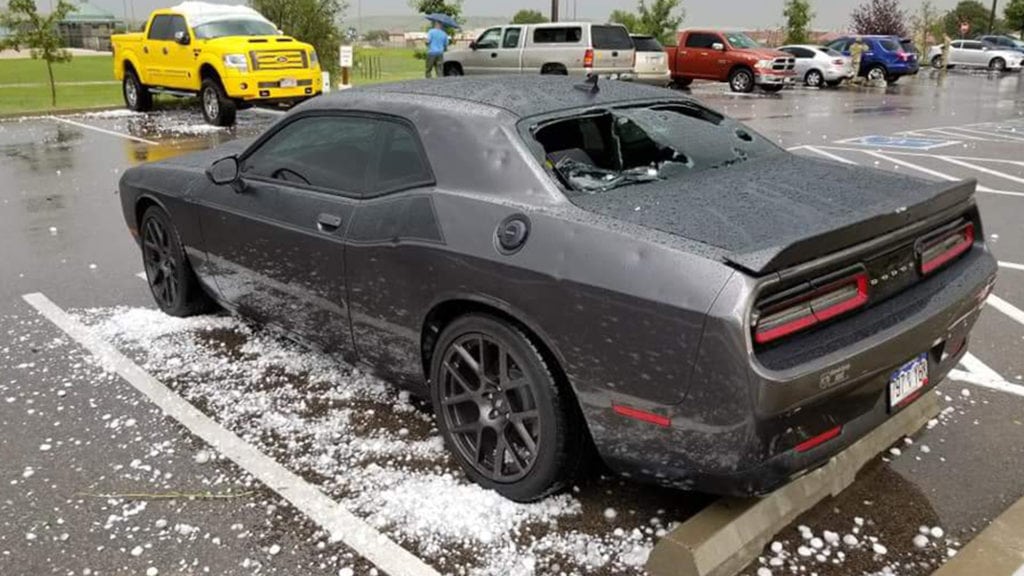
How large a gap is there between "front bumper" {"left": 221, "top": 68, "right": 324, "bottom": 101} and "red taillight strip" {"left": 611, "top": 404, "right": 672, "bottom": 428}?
43.7 ft

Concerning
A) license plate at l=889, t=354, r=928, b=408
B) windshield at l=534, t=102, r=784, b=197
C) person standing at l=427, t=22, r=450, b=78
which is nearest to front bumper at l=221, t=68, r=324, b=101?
person standing at l=427, t=22, r=450, b=78

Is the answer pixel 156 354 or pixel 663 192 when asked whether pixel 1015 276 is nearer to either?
pixel 663 192

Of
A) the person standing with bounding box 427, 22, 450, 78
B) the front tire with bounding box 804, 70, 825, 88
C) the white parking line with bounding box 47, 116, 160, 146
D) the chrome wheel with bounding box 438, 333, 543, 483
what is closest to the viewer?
the chrome wheel with bounding box 438, 333, 543, 483

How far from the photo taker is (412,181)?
134 inches

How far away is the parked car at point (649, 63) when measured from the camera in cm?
2133

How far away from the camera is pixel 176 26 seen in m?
15.8

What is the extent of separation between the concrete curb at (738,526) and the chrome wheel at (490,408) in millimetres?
594

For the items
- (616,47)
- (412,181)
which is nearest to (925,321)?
(412,181)

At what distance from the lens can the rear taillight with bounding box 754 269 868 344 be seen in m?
2.43

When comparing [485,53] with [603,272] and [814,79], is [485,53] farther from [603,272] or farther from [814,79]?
[603,272]

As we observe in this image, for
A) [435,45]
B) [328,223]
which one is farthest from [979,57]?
[328,223]

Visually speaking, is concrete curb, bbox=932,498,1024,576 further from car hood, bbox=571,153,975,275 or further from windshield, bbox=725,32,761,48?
windshield, bbox=725,32,761,48

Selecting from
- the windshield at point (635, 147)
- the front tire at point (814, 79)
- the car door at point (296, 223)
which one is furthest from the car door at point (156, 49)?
the front tire at point (814, 79)

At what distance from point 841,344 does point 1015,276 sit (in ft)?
14.0
